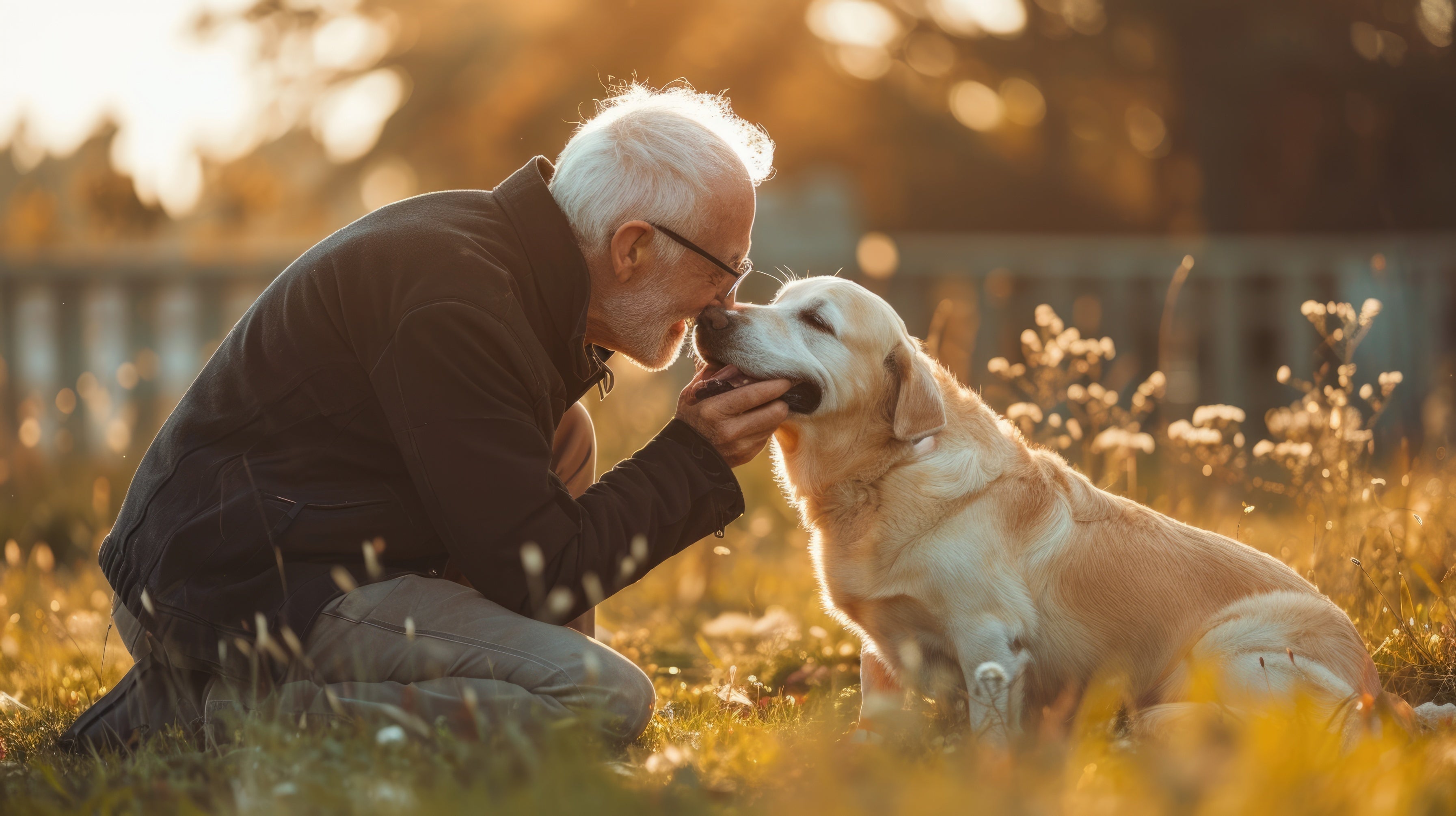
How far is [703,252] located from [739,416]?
1.72 feet

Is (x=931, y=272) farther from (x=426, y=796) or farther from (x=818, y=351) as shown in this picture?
(x=426, y=796)

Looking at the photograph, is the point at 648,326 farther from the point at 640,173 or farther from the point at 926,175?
the point at 926,175

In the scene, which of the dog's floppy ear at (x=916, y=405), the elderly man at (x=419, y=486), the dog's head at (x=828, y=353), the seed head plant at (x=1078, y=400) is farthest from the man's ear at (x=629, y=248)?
the seed head plant at (x=1078, y=400)

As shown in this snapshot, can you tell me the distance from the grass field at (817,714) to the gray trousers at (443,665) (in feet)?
0.44

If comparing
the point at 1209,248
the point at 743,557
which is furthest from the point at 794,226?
the point at 743,557

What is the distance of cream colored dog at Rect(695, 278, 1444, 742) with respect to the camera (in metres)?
2.87

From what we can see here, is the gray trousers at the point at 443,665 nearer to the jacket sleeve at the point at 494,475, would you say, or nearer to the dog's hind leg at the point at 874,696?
the jacket sleeve at the point at 494,475

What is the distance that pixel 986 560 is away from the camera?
2957 mm

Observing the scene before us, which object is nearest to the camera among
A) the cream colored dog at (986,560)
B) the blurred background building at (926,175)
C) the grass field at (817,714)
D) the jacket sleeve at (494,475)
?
the grass field at (817,714)

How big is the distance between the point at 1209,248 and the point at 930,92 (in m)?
7.43

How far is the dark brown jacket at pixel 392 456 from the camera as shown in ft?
8.66

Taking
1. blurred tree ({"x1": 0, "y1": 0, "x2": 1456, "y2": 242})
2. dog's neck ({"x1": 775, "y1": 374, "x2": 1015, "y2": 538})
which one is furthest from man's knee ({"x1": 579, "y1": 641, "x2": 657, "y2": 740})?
blurred tree ({"x1": 0, "y1": 0, "x2": 1456, "y2": 242})

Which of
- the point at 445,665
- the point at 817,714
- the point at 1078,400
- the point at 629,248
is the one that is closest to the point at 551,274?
the point at 629,248

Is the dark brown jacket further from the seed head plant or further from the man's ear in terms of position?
the seed head plant
